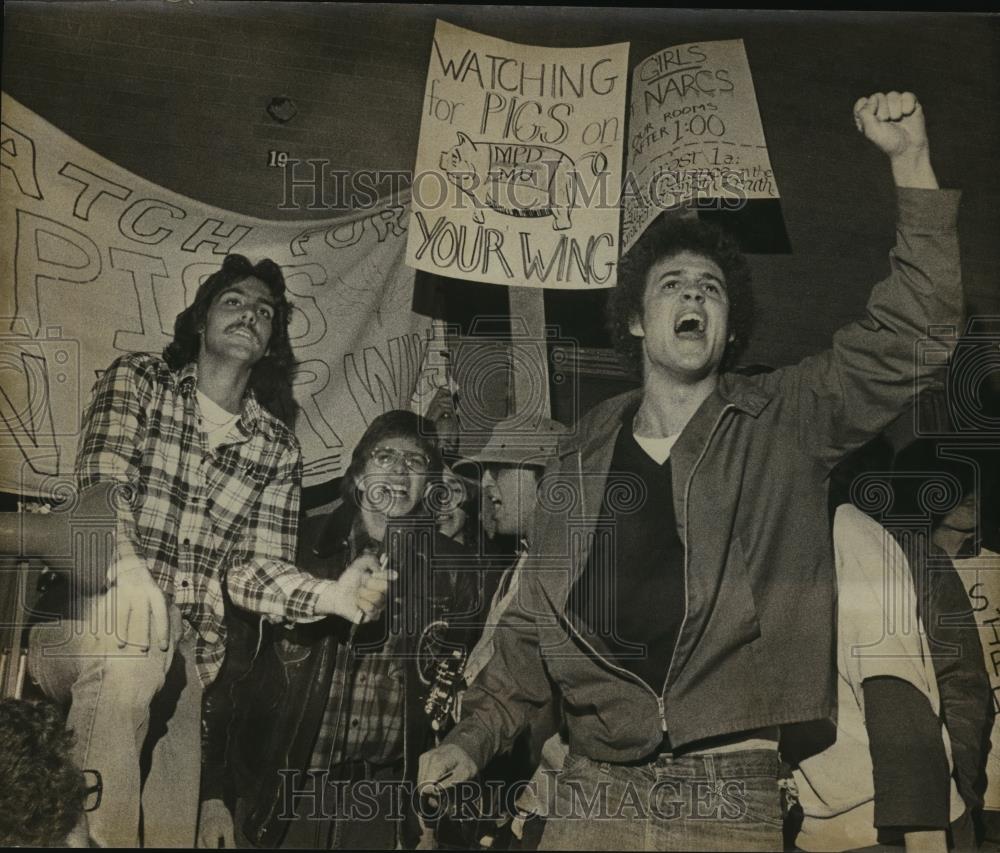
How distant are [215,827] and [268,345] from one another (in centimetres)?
182

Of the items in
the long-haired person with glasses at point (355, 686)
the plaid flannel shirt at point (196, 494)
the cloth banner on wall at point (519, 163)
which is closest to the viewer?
the long-haired person with glasses at point (355, 686)

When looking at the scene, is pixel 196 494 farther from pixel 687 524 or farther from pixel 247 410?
pixel 687 524

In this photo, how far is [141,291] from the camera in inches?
206

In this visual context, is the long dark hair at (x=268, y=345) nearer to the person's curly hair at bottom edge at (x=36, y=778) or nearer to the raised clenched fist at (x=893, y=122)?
the person's curly hair at bottom edge at (x=36, y=778)

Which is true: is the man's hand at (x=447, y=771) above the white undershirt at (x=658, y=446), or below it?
below

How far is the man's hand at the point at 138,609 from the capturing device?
503cm

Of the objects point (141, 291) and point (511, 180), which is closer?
point (141, 291)

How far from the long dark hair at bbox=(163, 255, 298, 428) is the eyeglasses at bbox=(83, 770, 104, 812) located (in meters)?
1.48

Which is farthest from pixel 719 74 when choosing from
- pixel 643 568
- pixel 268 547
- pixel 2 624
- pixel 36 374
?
pixel 2 624

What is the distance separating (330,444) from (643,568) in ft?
4.25

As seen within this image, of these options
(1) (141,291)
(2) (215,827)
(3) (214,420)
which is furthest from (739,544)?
(1) (141,291)

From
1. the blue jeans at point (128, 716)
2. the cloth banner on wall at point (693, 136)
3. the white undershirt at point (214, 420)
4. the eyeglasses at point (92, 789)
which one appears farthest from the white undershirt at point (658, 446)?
the eyeglasses at point (92, 789)

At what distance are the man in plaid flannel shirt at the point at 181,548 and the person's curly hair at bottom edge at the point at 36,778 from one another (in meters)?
0.07

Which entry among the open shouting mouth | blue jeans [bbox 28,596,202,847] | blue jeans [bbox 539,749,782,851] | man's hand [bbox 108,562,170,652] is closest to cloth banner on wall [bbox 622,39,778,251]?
the open shouting mouth
